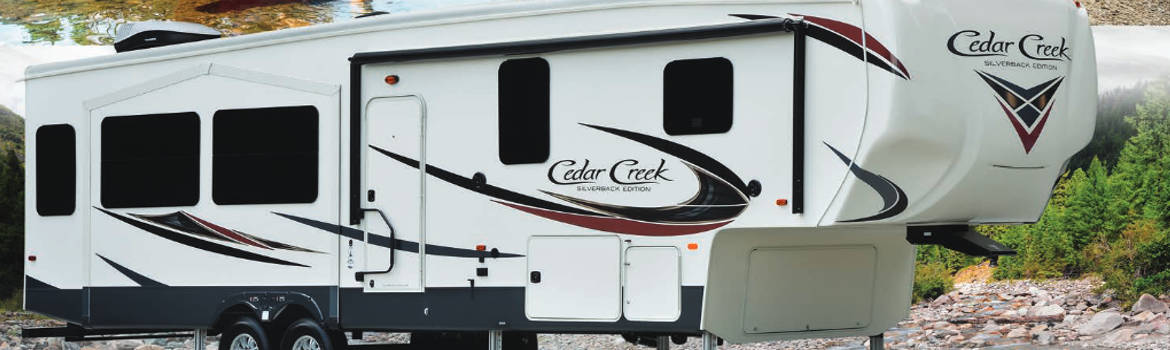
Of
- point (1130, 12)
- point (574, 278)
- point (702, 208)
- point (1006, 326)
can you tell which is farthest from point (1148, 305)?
point (574, 278)

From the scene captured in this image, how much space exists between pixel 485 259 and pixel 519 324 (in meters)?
0.46

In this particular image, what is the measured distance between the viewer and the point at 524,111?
849cm

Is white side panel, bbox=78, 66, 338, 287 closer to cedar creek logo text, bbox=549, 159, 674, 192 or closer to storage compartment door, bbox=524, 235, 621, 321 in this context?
storage compartment door, bbox=524, 235, 621, 321

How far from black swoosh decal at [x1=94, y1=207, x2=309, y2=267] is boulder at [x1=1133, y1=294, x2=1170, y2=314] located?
369 inches

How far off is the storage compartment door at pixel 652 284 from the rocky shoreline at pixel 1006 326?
578 centimetres

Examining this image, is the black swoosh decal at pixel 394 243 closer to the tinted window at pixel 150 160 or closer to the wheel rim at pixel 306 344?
the wheel rim at pixel 306 344

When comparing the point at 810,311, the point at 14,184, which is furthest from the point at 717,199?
the point at 14,184

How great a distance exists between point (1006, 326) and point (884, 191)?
26.5ft

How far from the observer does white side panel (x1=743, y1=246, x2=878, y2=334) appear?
324 inches

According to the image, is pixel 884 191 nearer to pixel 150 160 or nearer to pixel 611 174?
pixel 611 174

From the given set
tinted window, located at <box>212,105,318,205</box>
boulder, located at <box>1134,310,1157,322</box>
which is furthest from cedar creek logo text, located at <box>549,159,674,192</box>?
Result: boulder, located at <box>1134,310,1157,322</box>

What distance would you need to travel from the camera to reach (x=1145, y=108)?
16.5 metres

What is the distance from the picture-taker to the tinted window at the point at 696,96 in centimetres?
785

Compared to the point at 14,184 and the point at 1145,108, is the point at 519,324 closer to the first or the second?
the point at 1145,108
